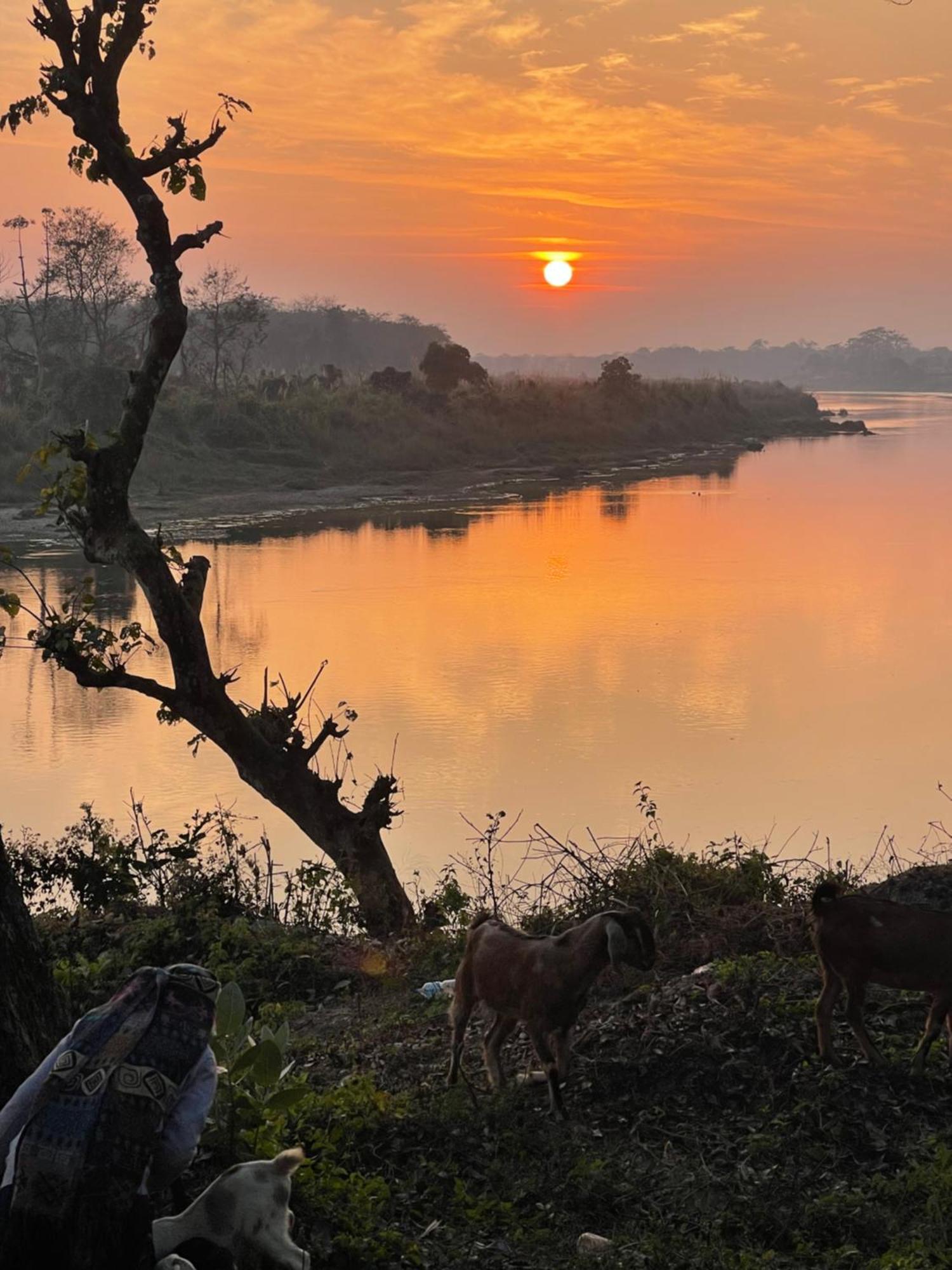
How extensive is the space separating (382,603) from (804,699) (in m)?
8.95

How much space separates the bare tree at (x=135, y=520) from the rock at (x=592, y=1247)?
5168 millimetres

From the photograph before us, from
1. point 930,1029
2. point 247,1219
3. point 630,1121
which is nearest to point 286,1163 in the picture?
point 247,1219

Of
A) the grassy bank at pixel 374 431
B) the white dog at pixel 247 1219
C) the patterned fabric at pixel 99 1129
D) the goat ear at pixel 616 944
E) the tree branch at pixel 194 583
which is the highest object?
the grassy bank at pixel 374 431

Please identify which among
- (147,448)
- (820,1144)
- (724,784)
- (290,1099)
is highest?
(147,448)

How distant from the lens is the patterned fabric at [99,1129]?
323cm

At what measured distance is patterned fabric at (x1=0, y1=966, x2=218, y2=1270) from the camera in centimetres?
323

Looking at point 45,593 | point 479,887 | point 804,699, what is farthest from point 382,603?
point 479,887

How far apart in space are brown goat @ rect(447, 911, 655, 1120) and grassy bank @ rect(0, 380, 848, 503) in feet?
85.3

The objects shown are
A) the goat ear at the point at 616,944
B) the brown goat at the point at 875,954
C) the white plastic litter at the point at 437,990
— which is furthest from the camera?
the white plastic litter at the point at 437,990

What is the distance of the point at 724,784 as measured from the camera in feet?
47.3

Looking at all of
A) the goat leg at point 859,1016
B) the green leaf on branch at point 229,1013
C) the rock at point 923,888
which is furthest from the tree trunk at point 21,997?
the rock at point 923,888

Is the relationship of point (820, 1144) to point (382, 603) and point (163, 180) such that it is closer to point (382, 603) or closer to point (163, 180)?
point (163, 180)

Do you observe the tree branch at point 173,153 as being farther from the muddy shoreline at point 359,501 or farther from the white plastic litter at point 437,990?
the muddy shoreline at point 359,501

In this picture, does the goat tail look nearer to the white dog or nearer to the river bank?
the white dog
